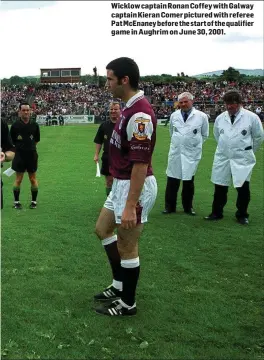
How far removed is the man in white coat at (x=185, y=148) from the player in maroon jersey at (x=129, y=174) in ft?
13.9

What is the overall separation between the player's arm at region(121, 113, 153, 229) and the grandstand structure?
88.3 m

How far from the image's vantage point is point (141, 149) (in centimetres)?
400

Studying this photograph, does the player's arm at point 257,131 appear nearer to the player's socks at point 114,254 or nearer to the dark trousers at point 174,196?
the dark trousers at point 174,196

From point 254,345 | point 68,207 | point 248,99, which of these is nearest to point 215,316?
point 254,345

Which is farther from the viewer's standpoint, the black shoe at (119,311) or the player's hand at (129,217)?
the black shoe at (119,311)

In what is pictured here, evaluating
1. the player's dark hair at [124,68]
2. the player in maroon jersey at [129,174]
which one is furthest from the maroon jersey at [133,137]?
the player's dark hair at [124,68]

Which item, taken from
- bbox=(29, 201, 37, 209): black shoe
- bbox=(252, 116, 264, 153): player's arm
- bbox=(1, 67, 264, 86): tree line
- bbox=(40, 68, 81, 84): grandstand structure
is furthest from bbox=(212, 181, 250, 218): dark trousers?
bbox=(40, 68, 81, 84): grandstand structure

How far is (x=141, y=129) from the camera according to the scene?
4.00 metres

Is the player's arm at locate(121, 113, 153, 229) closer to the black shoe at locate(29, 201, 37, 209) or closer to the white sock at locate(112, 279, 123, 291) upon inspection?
the white sock at locate(112, 279, 123, 291)

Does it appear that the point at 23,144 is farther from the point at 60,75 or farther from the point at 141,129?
the point at 60,75

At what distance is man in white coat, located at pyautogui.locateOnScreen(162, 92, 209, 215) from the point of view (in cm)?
864

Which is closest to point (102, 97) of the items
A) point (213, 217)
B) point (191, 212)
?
point (191, 212)

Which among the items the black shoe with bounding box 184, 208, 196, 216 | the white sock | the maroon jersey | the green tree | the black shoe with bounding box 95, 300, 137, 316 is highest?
the green tree

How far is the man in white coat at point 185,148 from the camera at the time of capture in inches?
340
